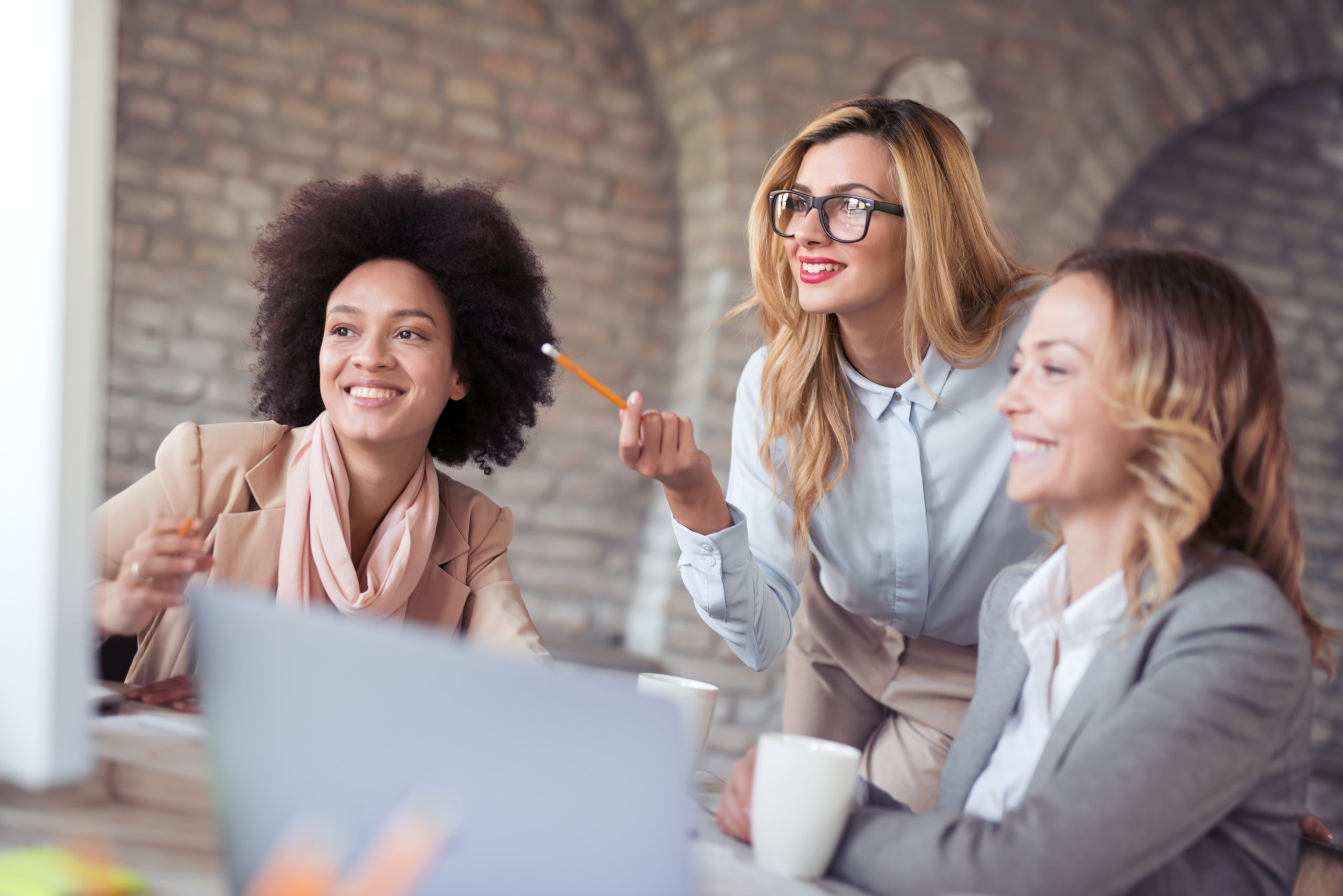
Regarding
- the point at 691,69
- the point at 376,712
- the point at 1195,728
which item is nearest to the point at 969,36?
the point at 691,69

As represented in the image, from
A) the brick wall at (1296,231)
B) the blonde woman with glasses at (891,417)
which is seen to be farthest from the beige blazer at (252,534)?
the brick wall at (1296,231)

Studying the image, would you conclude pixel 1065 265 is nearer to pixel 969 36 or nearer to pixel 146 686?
pixel 146 686

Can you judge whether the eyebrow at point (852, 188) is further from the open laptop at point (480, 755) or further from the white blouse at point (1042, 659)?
the open laptop at point (480, 755)

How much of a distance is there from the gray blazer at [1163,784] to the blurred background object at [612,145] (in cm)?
213

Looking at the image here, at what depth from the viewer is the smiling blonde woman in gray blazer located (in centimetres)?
80

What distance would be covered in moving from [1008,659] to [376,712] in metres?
0.73

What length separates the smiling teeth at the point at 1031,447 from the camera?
102 cm

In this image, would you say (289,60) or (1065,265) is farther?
(289,60)

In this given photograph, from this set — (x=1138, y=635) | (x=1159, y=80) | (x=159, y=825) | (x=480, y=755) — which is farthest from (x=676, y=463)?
(x=1159, y=80)

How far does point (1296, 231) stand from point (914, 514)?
348 cm

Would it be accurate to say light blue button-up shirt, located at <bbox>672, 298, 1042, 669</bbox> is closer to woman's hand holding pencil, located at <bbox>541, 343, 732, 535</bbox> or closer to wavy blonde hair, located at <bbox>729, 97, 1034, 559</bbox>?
wavy blonde hair, located at <bbox>729, 97, 1034, 559</bbox>

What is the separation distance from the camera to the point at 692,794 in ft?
3.57

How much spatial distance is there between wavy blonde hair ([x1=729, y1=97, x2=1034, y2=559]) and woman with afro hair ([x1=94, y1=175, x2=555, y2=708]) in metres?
0.44

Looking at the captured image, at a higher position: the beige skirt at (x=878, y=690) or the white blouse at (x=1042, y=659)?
the white blouse at (x=1042, y=659)
